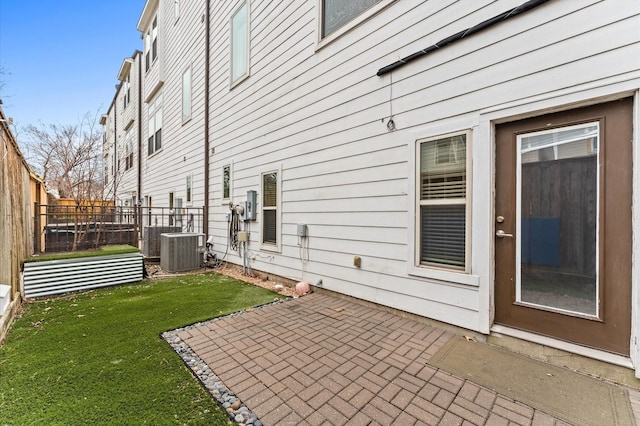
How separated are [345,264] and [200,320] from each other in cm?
197

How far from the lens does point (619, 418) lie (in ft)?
5.61

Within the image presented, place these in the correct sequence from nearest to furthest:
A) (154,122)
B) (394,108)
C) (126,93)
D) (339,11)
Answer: (394,108), (339,11), (154,122), (126,93)

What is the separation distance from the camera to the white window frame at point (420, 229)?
2803 millimetres

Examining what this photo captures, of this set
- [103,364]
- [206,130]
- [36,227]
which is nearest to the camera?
[103,364]

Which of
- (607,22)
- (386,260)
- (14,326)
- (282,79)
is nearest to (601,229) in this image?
(607,22)

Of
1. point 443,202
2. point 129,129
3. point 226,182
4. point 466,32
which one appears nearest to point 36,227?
point 226,182

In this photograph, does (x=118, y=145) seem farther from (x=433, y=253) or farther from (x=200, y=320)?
(x=433, y=253)

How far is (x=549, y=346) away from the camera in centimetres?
234

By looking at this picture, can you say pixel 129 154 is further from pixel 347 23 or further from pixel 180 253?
pixel 347 23

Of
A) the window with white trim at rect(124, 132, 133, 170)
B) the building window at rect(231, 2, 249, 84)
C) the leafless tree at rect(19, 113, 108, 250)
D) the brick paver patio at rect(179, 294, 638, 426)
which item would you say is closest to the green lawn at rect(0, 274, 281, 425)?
the brick paver patio at rect(179, 294, 638, 426)

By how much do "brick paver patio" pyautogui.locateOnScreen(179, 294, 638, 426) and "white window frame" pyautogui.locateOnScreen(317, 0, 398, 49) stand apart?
151 inches

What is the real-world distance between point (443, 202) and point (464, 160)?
472 millimetres

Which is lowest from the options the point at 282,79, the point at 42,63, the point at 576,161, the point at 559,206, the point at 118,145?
the point at 559,206

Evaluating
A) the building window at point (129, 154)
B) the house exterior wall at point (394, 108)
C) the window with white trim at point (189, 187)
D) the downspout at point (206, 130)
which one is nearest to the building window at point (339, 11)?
the house exterior wall at point (394, 108)
